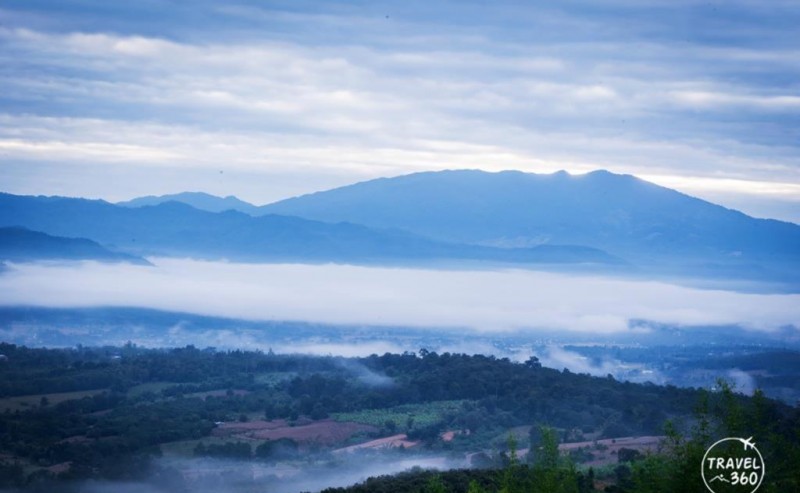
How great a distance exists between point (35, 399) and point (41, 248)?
89.0 meters

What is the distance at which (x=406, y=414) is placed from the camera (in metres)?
62.0

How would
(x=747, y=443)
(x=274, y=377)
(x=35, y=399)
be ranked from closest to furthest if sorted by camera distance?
(x=747, y=443) → (x=35, y=399) → (x=274, y=377)

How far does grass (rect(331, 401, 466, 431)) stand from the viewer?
58.8m

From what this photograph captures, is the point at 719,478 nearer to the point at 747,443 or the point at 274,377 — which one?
the point at 747,443

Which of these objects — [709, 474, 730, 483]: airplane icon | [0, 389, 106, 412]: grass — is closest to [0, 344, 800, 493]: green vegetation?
[0, 389, 106, 412]: grass

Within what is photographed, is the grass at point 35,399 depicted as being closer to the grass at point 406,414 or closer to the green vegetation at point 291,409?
the green vegetation at point 291,409

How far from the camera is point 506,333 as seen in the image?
462 ft

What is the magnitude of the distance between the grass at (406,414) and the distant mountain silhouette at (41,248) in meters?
87.8

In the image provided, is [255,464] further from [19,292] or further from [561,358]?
[19,292]

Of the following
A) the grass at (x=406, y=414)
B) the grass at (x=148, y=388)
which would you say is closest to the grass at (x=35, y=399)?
the grass at (x=148, y=388)

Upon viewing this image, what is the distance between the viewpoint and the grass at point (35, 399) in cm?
5859

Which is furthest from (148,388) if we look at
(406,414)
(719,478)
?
(719,478)

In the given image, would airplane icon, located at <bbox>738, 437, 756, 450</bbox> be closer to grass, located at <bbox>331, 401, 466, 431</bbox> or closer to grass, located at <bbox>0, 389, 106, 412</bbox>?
grass, located at <bbox>331, 401, 466, 431</bbox>

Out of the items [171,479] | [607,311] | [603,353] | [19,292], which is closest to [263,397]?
[171,479]
